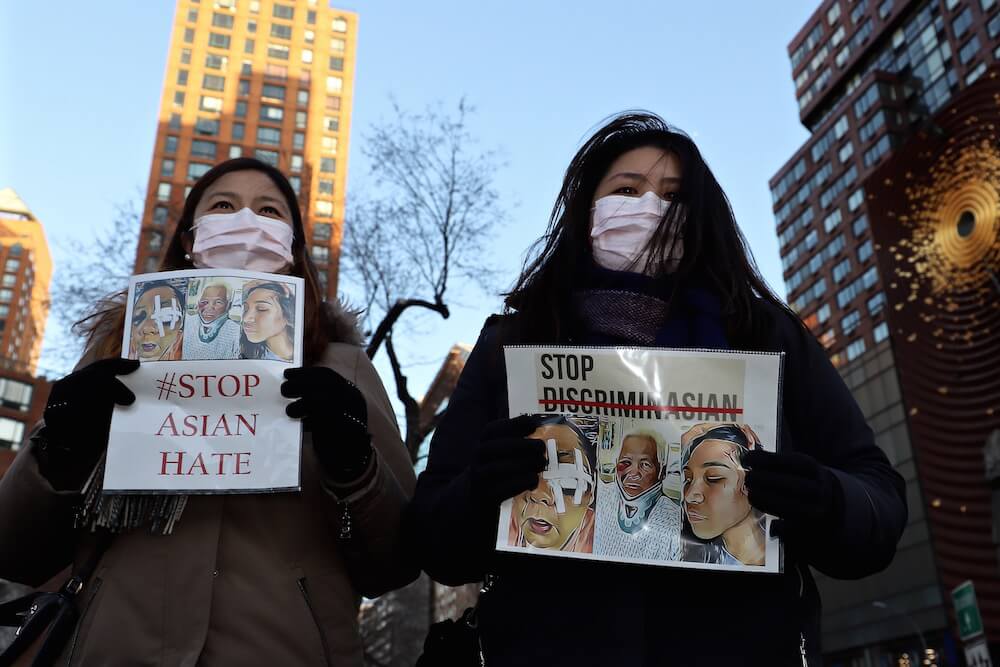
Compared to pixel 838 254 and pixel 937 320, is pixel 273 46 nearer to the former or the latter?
pixel 838 254

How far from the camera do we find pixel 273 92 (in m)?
70.0

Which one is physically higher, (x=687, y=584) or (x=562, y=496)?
(x=562, y=496)

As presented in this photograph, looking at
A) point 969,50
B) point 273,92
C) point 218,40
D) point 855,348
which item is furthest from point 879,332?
point 218,40

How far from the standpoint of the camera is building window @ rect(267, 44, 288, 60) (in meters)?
71.4

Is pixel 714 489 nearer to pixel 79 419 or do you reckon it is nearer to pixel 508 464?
pixel 508 464

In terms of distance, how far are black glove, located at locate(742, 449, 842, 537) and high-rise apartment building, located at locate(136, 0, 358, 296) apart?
6363 cm

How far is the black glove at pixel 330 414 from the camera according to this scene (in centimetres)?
204

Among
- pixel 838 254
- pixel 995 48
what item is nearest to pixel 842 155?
pixel 838 254

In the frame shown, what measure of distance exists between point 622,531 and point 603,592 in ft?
0.60

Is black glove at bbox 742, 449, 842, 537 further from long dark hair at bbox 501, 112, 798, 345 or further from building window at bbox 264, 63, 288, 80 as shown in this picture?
building window at bbox 264, 63, 288, 80

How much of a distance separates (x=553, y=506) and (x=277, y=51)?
77369mm

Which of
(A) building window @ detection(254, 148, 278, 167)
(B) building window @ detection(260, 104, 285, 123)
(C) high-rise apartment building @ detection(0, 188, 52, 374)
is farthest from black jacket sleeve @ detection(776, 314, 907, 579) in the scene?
(C) high-rise apartment building @ detection(0, 188, 52, 374)

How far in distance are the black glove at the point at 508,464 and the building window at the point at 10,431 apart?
193 ft

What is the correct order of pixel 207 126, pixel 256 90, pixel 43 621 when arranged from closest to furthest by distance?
pixel 43 621 < pixel 207 126 < pixel 256 90
